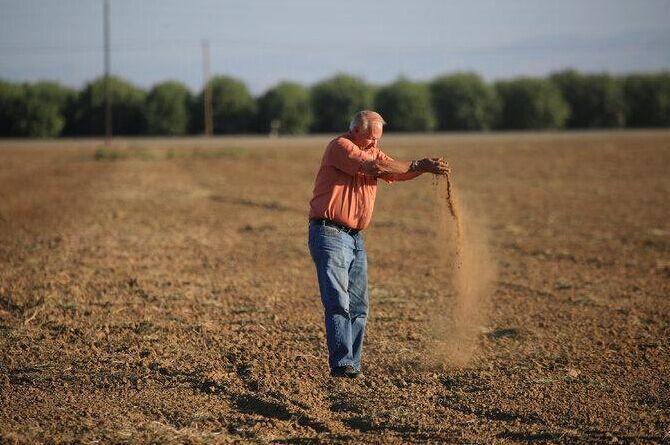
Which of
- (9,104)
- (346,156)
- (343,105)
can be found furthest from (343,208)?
(9,104)

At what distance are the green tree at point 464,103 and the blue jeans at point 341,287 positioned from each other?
60.6 m

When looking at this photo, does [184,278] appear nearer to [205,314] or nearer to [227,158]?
[205,314]

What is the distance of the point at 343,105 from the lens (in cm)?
6316

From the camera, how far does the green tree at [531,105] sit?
2584 inches

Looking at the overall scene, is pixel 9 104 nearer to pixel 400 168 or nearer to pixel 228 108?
pixel 228 108

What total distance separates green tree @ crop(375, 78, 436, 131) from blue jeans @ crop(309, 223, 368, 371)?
191ft

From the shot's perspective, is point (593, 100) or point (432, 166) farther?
point (593, 100)

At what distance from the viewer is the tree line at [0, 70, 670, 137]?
197ft

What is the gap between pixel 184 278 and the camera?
10.6 meters

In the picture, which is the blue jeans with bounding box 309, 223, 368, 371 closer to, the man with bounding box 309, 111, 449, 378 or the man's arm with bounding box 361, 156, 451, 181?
the man with bounding box 309, 111, 449, 378

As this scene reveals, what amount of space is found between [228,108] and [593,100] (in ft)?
98.9

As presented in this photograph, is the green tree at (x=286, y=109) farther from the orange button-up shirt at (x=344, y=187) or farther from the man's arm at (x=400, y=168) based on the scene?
the man's arm at (x=400, y=168)

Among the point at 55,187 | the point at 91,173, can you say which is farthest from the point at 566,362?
the point at 91,173

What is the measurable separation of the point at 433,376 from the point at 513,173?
2269 centimetres
